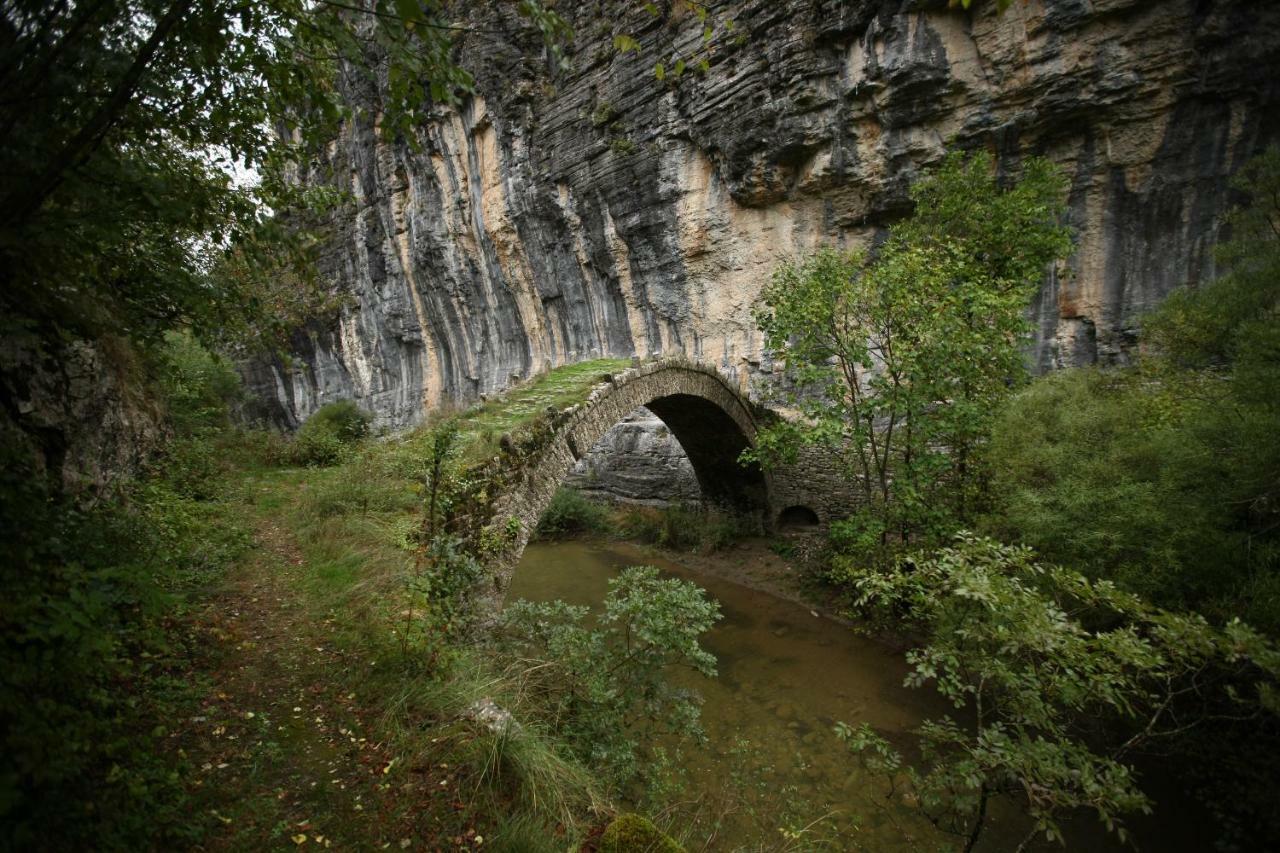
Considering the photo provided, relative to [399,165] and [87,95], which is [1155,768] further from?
[399,165]

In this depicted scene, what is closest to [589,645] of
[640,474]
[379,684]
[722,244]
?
[379,684]

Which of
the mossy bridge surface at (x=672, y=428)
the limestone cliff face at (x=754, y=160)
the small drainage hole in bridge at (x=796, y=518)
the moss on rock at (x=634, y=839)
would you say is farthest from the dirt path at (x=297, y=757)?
the small drainage hole in bridge at (x=796, y=518)

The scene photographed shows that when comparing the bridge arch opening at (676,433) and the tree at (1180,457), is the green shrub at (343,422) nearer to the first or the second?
the bridge arch opening at (676,433)

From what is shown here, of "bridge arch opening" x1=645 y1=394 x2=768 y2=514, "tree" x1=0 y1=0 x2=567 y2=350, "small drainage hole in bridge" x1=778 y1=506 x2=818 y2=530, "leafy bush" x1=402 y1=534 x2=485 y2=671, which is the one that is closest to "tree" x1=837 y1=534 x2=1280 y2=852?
"leafy bush" x1=402 y1=534 x2=485 y2=671

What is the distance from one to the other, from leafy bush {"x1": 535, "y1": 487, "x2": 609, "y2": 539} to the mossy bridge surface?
326 cm

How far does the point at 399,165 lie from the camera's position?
23.2m

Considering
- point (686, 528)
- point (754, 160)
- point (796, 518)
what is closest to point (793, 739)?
point (686, 528)

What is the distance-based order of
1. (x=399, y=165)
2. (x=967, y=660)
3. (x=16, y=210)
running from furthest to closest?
(x=399, y=165)
(x=967, y=660)
(x=16, y=210)

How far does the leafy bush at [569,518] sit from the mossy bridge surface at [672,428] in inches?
128

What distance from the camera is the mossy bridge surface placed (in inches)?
251

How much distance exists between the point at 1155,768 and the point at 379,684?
25.9 ft

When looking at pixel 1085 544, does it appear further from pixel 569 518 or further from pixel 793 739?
pixel 569 518

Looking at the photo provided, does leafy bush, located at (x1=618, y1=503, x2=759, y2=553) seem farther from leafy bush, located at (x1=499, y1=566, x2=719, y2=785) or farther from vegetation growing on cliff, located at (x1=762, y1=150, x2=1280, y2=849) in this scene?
leafy bush, located at (x1=499, y1=566, x2=719, y2=785)

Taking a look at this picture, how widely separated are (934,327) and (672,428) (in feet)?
24.3
